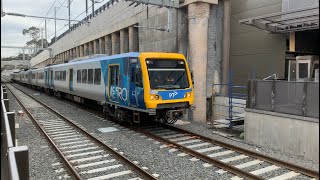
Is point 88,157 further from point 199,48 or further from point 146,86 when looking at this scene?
point 199,48

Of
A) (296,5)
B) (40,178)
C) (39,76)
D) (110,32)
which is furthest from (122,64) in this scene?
(39,76)

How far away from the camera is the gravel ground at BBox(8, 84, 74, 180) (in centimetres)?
716

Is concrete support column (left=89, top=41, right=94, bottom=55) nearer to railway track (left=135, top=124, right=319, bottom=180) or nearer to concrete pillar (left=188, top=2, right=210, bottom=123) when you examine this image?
concrete pillar (left=188, top=2, right=210, bottom=123)

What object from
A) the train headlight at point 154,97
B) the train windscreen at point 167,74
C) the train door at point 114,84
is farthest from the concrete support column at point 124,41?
the train headlight at point 154,97

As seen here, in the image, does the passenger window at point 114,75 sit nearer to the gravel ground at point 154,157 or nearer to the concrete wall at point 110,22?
the gravel ground at point 154,157

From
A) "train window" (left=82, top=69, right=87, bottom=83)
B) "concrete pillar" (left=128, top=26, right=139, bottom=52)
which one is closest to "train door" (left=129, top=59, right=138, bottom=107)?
"train window" (left=82, top=69, right=87, bottom=83)

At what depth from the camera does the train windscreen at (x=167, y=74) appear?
432 inches

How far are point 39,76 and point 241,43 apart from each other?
24.4 meters

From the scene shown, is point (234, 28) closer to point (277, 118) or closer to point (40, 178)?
point (277, 118)

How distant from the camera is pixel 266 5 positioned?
16578mm

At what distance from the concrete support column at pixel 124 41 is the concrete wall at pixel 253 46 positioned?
10.1 m

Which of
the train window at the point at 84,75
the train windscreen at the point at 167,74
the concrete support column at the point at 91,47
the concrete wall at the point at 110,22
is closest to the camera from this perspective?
the train windscreen at the point at 167,74

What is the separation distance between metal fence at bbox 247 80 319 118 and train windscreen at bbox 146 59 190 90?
259cm

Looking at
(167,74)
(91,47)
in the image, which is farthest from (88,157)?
(91,47)
